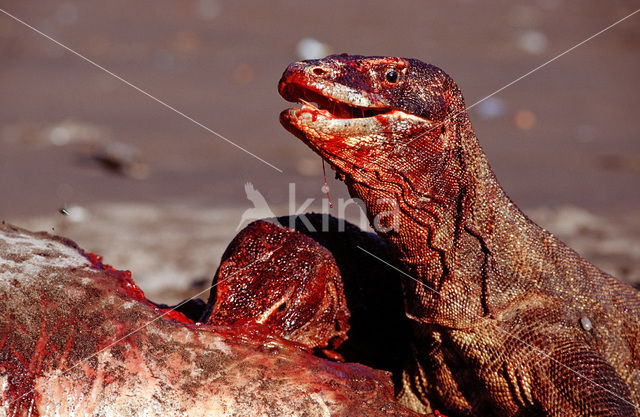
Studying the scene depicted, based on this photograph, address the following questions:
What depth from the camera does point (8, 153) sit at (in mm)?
12055

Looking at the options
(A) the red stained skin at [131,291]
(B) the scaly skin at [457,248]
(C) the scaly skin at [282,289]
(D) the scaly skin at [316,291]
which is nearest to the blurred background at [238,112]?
(D) the scaly skin at [316,291]

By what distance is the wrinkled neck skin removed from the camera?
11.4ft

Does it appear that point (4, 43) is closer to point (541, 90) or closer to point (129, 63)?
point (129, 63)

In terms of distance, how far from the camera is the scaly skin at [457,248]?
3359mm

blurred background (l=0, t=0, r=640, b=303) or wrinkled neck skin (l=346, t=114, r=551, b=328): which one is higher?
blurred background (l=0, t=0, r=640, b=303)

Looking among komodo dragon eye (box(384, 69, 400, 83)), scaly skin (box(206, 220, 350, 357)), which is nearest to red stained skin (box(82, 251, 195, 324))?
scaly skin (box(206, 220, 350, 357))

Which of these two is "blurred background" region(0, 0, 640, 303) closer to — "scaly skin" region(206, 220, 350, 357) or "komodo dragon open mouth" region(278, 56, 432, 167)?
"scaly skin" region(206, 220, 350, 357)

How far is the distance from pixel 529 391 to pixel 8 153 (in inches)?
411

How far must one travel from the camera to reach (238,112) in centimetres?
1358

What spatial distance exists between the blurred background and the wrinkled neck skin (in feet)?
14.1

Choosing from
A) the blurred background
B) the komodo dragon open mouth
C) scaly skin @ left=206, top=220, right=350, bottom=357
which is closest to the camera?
the komodo dragon open mouth

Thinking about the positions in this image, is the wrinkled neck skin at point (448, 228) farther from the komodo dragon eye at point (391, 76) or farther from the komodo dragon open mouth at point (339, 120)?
the komodo dragon eye at point (391, 76)

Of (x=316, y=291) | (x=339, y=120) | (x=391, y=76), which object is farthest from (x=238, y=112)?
(x=339, y=120)

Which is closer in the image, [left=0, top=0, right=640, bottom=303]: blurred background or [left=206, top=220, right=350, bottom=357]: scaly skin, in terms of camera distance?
[left=206, top=220, right=350, bottom=357]: scaly skin
